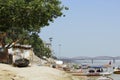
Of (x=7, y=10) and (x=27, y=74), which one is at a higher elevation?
(x=7, y=10)

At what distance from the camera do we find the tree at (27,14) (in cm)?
5012

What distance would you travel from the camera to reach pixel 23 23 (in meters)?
51.8

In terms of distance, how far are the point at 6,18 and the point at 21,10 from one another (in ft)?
7.01

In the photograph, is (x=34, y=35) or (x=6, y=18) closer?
(x=6, y=18)

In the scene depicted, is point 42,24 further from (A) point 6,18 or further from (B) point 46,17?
(A) point 6,18

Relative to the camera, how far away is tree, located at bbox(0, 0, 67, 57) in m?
50.1

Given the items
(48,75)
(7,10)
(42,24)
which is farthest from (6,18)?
(48,75)

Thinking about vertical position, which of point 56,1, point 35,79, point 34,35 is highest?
point 56,1

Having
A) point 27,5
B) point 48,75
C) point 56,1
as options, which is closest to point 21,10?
point 27,5

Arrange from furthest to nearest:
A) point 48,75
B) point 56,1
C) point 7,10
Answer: point 56,1 < point 7,10 < point 48,75

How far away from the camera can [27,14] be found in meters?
51.1

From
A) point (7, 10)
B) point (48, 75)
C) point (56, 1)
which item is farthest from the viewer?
point (56, 1)

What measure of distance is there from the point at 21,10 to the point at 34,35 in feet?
19.6

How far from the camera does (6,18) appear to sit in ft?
167
